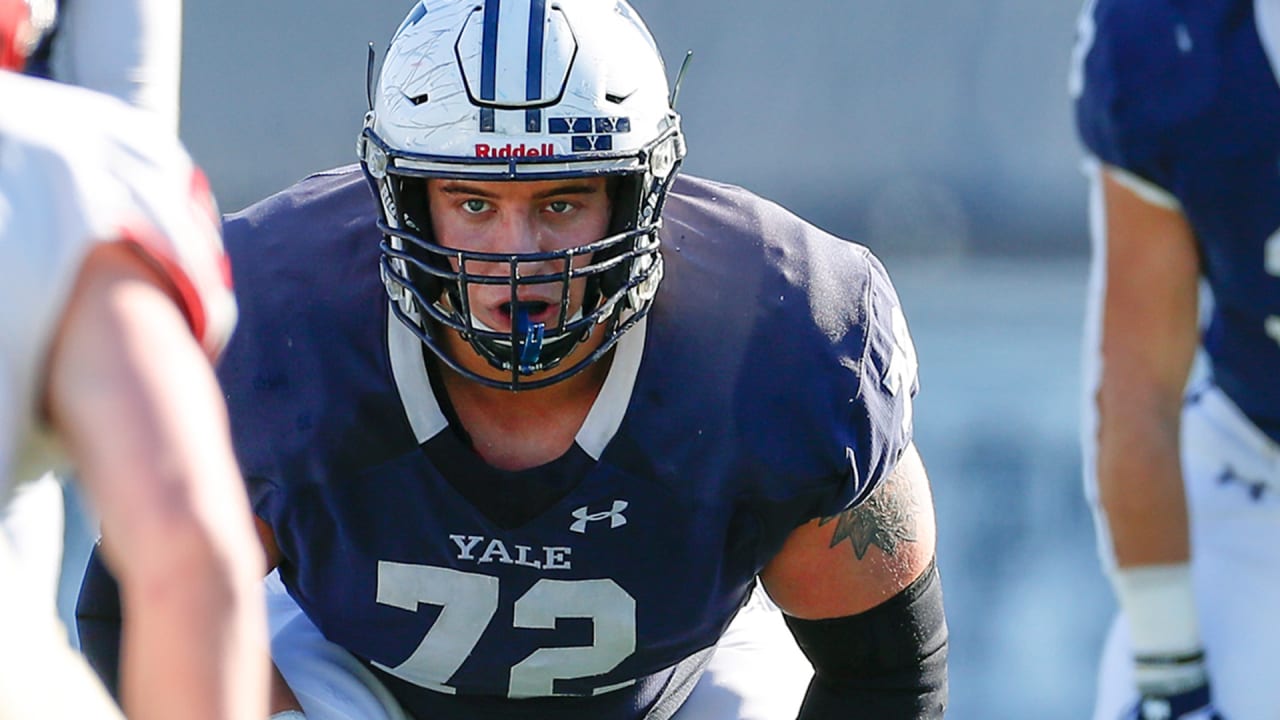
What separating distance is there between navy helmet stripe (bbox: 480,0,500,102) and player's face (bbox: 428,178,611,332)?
0.34ft

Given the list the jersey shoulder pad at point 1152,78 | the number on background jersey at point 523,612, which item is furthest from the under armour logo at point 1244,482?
the number on background jersey at point 523,612

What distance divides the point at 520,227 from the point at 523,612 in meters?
0.43

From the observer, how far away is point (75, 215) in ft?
3.75

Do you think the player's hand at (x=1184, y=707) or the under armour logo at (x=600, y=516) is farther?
the under armour logo at (x=600, y=516)

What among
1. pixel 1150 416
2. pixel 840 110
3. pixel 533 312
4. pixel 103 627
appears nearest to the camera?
pixel 1150 416

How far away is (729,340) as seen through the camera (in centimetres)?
213

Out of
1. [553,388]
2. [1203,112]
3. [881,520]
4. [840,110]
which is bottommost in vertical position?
[840,110]

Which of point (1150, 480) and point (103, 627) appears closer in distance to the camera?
point (1150, 480)

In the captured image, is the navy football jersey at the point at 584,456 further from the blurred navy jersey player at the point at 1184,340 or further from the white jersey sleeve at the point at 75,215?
the white jersey sleeve at the point at 75,215

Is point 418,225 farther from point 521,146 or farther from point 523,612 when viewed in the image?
point 523,612

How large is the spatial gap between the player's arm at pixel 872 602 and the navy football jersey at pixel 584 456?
0.05 m

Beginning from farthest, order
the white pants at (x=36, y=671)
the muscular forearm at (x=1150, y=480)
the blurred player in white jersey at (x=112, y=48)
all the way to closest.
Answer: the blurred player in white jersey at (x=112, y=48) → the muscular forearm at (x=1150, y=480) → the white pants at (x=36, y=671)

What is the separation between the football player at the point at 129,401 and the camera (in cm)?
107

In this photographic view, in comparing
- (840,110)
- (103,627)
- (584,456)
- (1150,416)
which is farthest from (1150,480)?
(840,110)
